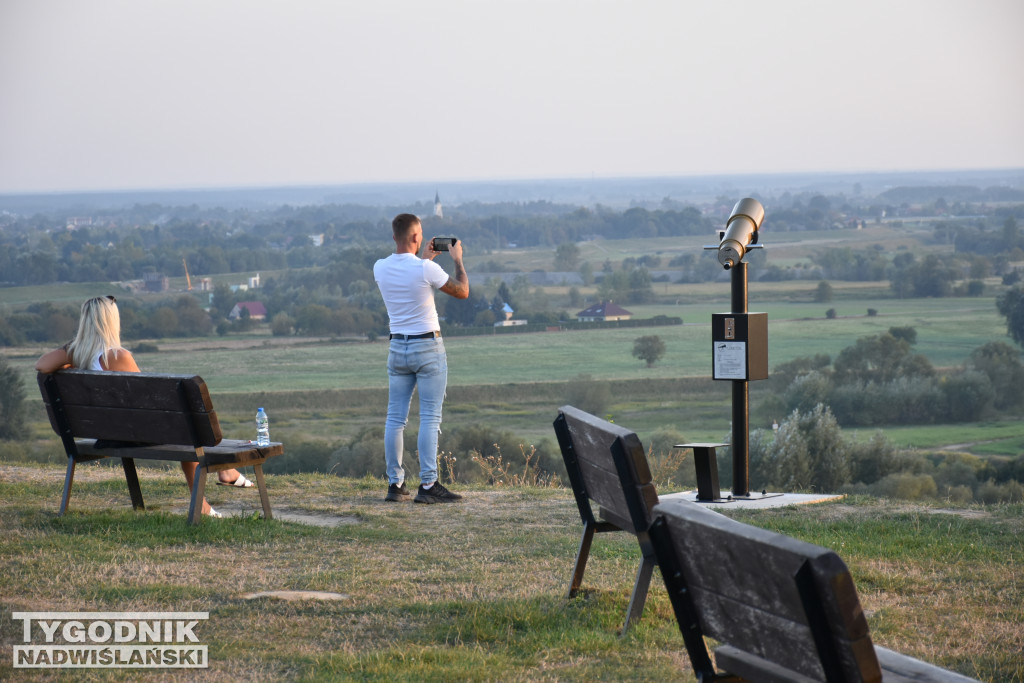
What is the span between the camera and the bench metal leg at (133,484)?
21.5 feet

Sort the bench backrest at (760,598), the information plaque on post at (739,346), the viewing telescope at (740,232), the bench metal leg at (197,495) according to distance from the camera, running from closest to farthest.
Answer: the bench backrest at (760,598) < the bench metal leg at (197,495) < the viewing telescope at (740,232) < the information plaque on post at (739,346)

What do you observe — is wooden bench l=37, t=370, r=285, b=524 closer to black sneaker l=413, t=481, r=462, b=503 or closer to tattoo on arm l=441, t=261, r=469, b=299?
black sneaker l=413, t=481, r=462, b=503

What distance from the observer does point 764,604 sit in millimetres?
2551

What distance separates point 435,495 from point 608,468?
3.21 metres

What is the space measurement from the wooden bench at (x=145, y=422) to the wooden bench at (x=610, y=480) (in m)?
2.18

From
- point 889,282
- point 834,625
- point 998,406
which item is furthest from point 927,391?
point 834,625

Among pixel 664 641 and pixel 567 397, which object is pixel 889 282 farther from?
pixel 664 641

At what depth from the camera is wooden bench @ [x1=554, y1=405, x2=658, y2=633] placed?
12.8ft

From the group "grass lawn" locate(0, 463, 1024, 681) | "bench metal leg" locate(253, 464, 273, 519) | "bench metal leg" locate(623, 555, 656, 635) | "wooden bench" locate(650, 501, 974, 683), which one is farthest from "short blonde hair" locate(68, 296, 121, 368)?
"wooden bench" locate(650, 501, 974, 683)

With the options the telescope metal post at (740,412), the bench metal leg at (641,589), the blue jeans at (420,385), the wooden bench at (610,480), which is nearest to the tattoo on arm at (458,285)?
the blue jeans at (420,385)

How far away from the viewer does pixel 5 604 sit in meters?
4.39

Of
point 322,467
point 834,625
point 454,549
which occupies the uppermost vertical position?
point 834,625

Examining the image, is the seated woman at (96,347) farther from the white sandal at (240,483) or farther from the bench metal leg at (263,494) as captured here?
the white sandal at (240,483)

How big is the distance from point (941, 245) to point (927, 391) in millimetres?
49544
